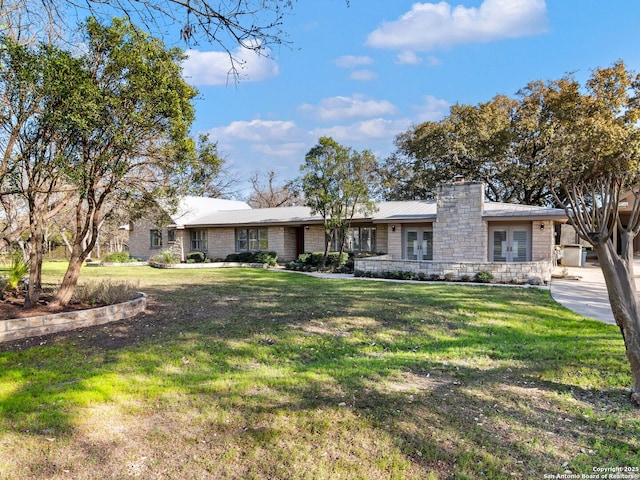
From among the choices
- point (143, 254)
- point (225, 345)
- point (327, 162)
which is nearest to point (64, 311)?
point (225, 345)

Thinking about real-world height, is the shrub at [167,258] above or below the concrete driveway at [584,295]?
above

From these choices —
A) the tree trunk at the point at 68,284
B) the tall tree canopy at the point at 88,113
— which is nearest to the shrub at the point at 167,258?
the tall tree canopy at the point at 88,113

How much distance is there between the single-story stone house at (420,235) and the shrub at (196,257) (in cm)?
114

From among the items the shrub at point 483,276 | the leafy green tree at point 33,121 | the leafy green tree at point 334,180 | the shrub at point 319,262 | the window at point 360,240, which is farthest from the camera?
the window at point 360,240

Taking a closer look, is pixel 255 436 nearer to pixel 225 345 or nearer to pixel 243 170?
pixel 225 345

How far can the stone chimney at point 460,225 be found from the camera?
16.7 m

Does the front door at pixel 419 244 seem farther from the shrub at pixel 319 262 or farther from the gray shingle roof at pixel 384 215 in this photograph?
the shrub at pixel 319 262

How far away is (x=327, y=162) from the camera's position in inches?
688

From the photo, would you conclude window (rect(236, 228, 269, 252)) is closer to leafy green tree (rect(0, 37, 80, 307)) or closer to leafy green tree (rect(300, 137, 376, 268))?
leafy green tree (rect(300, 137, 376, 268))

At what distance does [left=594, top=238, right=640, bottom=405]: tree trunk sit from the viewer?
4.02m

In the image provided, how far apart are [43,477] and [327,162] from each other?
621 inches

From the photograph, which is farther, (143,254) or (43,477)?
(143,254)

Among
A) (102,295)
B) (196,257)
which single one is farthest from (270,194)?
(102,295)

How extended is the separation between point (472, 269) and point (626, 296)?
1035 centimetres
